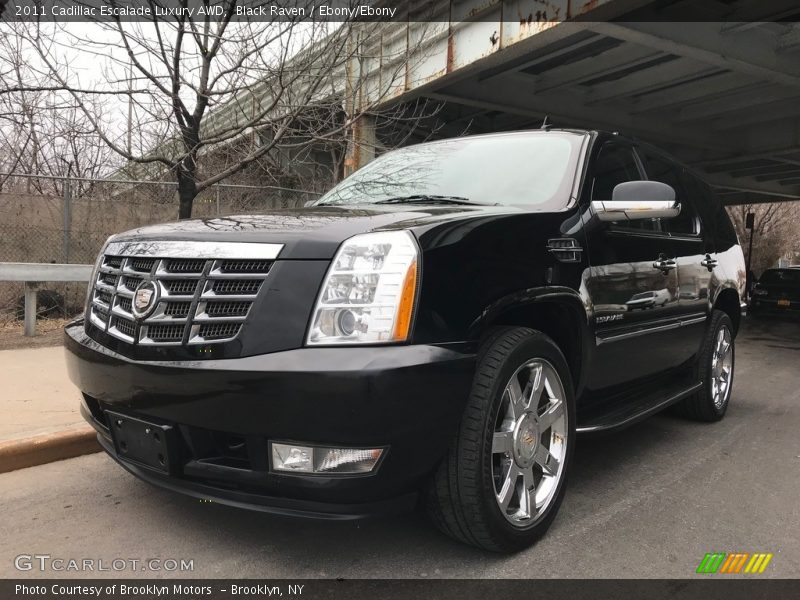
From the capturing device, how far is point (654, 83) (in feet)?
38.4

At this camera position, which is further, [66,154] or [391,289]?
[66,154]

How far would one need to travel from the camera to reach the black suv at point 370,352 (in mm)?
2170

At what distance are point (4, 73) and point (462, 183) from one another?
20.5 ft

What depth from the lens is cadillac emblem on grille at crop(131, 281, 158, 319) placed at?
243cm

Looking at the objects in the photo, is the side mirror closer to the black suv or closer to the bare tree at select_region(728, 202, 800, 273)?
the black suv

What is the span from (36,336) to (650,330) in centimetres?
647

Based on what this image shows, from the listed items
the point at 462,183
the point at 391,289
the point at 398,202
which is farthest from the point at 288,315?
the point at 462,183

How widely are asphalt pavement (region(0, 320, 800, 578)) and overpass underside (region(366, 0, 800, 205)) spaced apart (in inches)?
238

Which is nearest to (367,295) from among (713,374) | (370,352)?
(370,352)

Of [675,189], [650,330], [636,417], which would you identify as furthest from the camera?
[675,189]

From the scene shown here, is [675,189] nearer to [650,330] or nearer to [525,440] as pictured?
[650,330]

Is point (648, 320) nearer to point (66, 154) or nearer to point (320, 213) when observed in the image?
point (320, 213)

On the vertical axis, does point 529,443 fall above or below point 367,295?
below

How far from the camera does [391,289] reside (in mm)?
2236
